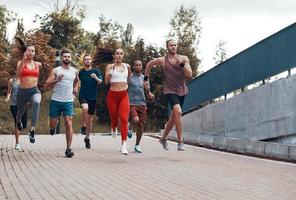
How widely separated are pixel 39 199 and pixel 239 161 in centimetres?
503

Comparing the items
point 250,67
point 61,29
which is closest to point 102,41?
point 61,29

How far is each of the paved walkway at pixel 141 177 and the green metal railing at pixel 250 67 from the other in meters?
2.54

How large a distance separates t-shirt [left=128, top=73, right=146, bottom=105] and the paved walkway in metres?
1.12

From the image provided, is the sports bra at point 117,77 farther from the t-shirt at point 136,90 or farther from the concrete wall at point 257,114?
the concrete wall at point 257,114

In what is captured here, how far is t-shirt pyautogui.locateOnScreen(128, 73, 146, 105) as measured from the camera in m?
11.2

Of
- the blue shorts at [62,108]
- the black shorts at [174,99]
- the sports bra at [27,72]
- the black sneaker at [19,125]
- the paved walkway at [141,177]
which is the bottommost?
the paved walkway at [141,177]

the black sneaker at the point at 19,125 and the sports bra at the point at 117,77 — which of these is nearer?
the sports bra at the point at 117,77

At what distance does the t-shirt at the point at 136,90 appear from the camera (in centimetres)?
1119

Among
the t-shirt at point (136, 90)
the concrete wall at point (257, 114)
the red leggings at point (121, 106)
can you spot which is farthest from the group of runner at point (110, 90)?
the concrete wall at point (257, 114)

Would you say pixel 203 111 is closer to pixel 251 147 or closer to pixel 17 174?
pixel 251 147

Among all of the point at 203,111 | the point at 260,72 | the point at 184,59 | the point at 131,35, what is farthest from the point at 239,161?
the point at 131,35

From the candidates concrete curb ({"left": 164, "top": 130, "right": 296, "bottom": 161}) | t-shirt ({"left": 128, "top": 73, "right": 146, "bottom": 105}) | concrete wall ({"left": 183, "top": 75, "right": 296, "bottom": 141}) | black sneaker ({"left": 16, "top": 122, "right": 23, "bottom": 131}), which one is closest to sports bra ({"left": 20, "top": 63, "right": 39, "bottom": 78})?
black sneaker ({"left": 16, "top": 122, "right": 23, "bottom": 131})

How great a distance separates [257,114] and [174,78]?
114 inches

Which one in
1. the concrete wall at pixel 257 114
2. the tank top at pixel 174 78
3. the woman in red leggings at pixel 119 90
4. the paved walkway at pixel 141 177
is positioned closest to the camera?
the paved walkway at pixel 141 177
